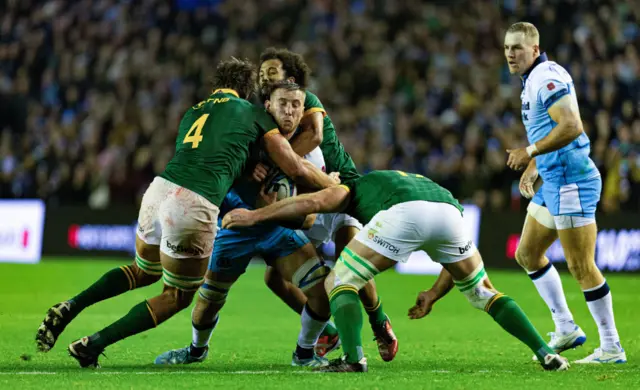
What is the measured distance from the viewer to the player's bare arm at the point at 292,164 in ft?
24.4

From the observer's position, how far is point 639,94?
63.0ft

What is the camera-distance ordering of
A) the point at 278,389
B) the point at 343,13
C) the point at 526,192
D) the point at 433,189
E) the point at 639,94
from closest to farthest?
the point at 278,389 < the point at 433,189 < the point at 526,192 < the point at 639,94 < the point at 343,13

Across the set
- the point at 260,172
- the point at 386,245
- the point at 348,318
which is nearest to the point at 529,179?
the point at 386,245

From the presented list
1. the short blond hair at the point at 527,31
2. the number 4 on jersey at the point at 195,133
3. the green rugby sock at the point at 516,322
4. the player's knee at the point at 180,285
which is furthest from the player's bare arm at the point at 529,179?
the player's knee at the point at 180,285

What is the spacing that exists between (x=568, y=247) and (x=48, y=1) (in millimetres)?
21029

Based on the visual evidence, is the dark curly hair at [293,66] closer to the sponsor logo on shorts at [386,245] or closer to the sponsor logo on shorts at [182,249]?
the sponsor logo on shorts at [182,249]

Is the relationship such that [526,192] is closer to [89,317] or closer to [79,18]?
[89,317]

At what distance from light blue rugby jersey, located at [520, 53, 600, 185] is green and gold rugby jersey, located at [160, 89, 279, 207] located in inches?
82.4

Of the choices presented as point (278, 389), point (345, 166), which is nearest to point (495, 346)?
point (345, 166)

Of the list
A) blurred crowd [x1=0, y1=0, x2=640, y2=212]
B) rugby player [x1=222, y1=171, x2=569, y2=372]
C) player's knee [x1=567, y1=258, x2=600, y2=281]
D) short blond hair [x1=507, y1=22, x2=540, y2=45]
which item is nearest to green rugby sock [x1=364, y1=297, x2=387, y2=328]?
rugby player [x1=222, y1=171, x2=569, y2=372]

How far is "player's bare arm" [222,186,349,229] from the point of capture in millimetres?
7117

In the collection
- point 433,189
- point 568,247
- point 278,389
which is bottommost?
point 278,389

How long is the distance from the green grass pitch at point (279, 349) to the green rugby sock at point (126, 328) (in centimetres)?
21

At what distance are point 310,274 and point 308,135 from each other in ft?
3.82
